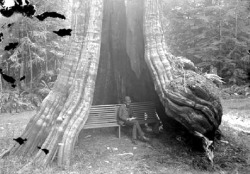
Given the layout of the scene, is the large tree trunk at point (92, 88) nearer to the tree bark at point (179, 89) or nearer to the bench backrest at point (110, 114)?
the tree bark at point (179, 89)

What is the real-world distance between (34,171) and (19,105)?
33.5ft

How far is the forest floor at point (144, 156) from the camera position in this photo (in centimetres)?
583

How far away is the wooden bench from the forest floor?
0.48m

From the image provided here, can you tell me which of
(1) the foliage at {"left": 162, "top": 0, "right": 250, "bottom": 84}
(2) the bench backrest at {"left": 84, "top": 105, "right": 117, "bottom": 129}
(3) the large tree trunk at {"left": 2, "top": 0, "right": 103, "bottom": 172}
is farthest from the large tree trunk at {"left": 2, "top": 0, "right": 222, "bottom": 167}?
(1) the foliage at {"left": 162, "top": 0, "right": 250, "bottom": 84}

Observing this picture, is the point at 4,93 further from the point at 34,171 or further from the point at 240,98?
the point at 240,98

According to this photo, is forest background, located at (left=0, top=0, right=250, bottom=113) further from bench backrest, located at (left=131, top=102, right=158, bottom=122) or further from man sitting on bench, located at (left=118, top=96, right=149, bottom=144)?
man sitting on bench, located at (left=118, top=96, right=149, bottom=144)

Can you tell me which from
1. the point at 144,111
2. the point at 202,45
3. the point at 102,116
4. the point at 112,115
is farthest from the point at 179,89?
the point at 202,45

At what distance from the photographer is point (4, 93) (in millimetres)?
Answer: 14914

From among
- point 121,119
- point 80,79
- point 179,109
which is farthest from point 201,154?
point 80,79

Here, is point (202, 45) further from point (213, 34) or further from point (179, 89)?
point (179, 89)

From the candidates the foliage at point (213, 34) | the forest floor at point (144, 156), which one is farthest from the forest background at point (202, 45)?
the forest floor at point (144, 156)

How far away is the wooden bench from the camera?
775 cm

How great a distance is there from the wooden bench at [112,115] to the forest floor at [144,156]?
1.56ft

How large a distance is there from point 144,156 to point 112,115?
72.2 inches
